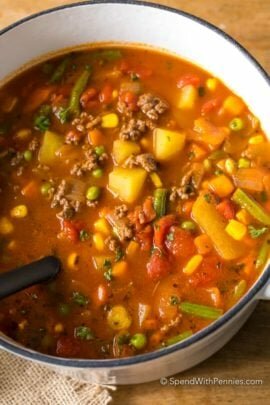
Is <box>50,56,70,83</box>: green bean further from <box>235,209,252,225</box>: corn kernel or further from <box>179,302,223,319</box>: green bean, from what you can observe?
<box>179,302,223,319</box>: green bean

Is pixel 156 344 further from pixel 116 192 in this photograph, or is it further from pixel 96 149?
pixel 96 149

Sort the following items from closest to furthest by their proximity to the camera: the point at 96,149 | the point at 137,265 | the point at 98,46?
the point at 137,265
the point at 96,149
the point at 98,46

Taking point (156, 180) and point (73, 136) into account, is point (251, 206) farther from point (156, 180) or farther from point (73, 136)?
point (73, 136)

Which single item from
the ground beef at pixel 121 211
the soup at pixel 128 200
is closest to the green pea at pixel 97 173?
the soup at pixel 128 200

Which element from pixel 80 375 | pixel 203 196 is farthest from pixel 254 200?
pixel 80 375

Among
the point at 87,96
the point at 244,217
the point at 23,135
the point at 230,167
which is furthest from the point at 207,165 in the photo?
the point at 23,135

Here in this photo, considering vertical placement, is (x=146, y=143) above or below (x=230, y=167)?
above
